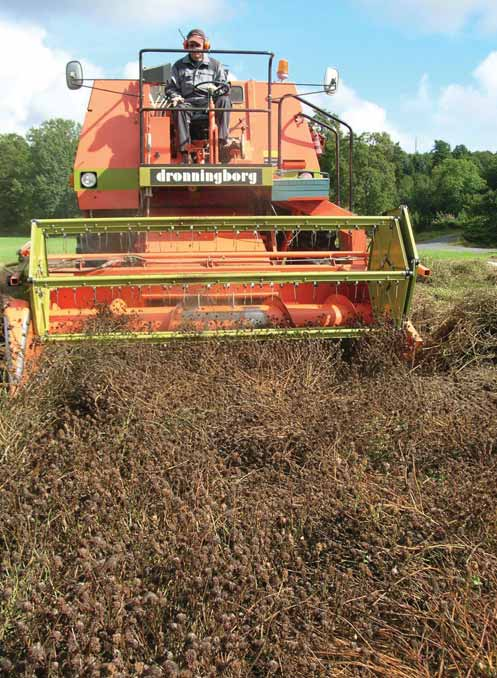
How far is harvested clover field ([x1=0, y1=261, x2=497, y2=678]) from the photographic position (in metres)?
1.78

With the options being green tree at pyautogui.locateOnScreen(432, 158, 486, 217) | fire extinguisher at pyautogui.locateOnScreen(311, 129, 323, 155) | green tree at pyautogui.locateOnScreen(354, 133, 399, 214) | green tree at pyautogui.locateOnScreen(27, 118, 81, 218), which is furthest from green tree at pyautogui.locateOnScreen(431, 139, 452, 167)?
fire extinguisher at pyautogui.locateOnScreen(311, 129, 323, 155)

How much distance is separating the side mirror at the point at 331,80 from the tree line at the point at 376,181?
20.9m

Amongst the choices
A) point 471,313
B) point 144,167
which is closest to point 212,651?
point 471,313

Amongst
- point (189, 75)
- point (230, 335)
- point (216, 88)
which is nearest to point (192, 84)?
point (189, 75)

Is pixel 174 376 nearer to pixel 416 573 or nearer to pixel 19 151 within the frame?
pixel 416 573

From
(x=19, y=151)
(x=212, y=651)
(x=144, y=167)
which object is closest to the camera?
(x=212, y=651)

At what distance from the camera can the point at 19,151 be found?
68.4 m

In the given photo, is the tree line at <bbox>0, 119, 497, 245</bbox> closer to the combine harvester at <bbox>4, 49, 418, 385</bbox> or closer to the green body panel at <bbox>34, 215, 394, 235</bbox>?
the combine harvester at <bbox>4, 49, 418, 385</bbox>

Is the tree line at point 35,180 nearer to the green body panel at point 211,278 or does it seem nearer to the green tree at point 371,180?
the green tree at point 371,180

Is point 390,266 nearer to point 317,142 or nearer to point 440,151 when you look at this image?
point 317,142

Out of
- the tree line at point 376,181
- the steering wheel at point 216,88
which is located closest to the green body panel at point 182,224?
the steering wheel at point 216,88

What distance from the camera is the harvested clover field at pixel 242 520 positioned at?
1.78 meters

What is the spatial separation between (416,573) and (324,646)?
0.40m

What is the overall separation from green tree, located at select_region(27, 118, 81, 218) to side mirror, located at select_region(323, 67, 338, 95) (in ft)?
191
